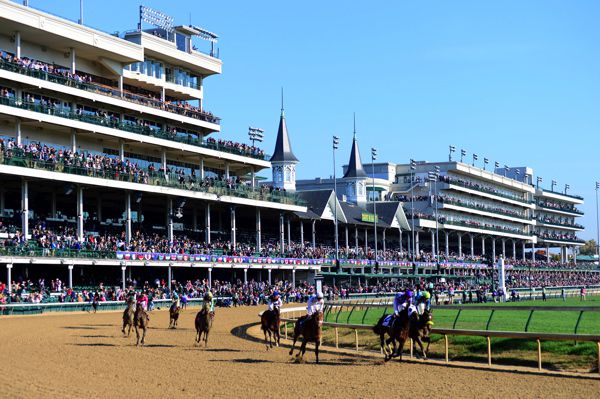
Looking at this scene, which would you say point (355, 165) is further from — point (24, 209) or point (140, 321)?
point (140, 321)

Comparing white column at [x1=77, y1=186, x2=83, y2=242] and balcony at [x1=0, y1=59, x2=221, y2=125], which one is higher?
balcony at [x1=0, y1=59, x2=221, y2=125]

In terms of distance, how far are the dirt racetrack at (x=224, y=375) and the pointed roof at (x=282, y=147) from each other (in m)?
53.1

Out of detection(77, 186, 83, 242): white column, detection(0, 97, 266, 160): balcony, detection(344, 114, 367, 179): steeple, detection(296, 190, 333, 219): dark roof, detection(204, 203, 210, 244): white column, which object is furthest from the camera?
detection(344, 114, 367, 179): steeple

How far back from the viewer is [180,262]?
2099 inches

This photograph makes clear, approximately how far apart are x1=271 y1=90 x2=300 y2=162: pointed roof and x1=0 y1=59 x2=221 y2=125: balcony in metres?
16.7

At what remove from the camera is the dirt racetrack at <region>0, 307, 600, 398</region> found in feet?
52.2

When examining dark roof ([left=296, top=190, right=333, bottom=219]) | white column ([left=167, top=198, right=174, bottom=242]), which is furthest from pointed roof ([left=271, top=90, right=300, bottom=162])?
white column ([left=167, top=198, right=174, bottom=242])

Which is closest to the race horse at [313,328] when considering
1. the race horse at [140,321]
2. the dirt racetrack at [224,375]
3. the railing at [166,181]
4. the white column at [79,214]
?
the dirt racetrack at [224,375]

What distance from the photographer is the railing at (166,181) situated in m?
45.2

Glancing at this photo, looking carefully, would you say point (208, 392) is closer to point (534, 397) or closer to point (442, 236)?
point (534, 397)

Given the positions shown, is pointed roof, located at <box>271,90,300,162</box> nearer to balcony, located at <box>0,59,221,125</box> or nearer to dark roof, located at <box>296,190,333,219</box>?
dark roof, located at <box>296,190,333,219</box>

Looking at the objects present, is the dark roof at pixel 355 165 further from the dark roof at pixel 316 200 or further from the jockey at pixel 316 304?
the jockey at pixel 316 304

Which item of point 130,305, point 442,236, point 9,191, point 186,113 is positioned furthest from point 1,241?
point 442,236

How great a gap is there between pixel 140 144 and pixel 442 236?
176 ft
